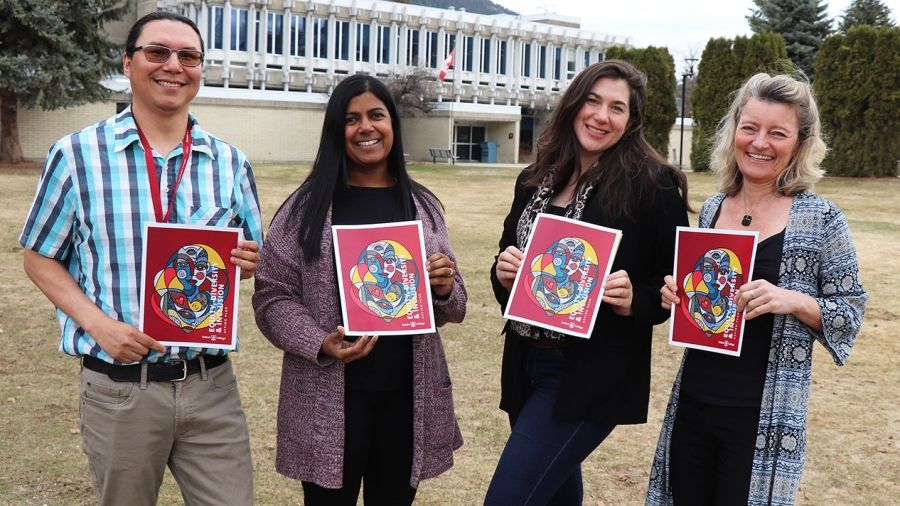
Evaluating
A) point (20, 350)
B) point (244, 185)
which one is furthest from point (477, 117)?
point (244, 185)

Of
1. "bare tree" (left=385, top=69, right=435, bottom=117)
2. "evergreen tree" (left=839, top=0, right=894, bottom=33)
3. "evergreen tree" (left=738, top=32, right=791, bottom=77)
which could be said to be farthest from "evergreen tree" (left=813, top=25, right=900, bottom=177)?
"bare tree" (left=385, top=69, right=435, bottom=117)

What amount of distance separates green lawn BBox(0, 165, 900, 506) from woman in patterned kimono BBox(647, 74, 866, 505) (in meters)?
2.04

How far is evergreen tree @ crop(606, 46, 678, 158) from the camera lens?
33.1 m

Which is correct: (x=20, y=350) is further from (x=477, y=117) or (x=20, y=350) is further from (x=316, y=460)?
(x=477, y=117)

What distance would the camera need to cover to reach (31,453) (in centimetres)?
529

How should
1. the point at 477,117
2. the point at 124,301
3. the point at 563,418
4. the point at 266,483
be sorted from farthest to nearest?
the point at 477,117
the point at 266,483
the point at 563,418
the point at 124,301

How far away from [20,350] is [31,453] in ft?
8.55

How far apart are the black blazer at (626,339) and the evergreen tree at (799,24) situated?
4252 centimetres

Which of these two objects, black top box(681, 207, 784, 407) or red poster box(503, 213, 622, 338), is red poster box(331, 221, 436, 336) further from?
black top box(681, 207, 784, 407)

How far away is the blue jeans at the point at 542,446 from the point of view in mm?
3129

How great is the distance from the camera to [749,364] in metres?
2.95

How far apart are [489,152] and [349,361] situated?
48.6 meters

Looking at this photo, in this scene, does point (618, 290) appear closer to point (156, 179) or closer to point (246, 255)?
point (246, 255)

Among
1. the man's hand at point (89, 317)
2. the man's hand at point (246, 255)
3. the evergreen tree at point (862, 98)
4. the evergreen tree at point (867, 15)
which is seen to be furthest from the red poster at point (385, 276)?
the evergreen tree at point (867, 15)
